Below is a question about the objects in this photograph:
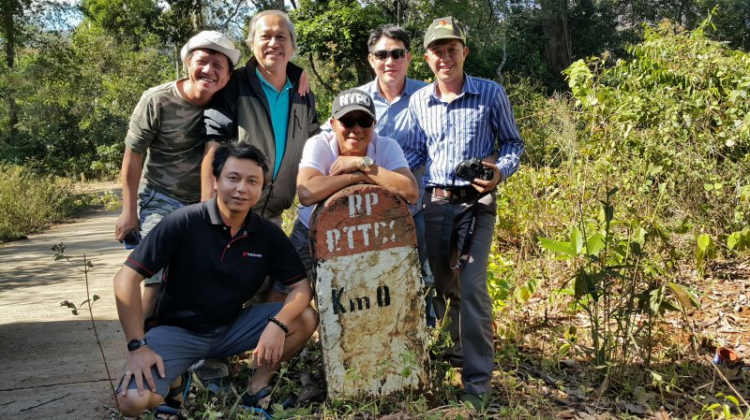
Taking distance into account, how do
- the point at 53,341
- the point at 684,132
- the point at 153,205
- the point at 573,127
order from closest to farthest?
1. the point at 153,205
2. the point at 53,341
3. the point at 684,132
4. the point at 573,127

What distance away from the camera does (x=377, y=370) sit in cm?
340

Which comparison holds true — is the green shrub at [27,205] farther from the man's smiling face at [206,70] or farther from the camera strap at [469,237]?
the camera strap at [469,237]

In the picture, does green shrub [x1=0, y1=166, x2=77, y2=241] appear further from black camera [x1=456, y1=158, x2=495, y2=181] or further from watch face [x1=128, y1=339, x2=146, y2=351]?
black camera [x1=456, y1=158, x2=495, y2=181]

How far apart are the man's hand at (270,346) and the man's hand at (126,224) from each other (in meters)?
1.14

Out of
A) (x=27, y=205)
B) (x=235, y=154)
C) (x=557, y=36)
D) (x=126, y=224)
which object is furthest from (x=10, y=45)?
(x=235, y=154)

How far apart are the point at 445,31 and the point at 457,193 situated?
888 mm

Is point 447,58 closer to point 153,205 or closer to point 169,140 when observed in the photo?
point 169,140

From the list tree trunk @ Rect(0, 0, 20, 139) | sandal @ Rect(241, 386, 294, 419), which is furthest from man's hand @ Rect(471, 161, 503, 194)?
tree trunk @ Rect(0, 0, 20, 139)

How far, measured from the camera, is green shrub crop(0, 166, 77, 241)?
34.4 feet

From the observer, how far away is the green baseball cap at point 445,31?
3.62m

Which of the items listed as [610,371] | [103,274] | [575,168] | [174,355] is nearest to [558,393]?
[610,371]

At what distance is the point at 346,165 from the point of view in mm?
3436

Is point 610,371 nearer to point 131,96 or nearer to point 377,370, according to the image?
point 377,370

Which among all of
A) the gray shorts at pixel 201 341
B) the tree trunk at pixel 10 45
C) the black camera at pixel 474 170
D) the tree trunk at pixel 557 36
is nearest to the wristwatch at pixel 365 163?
the black camera at pixel 474 170
